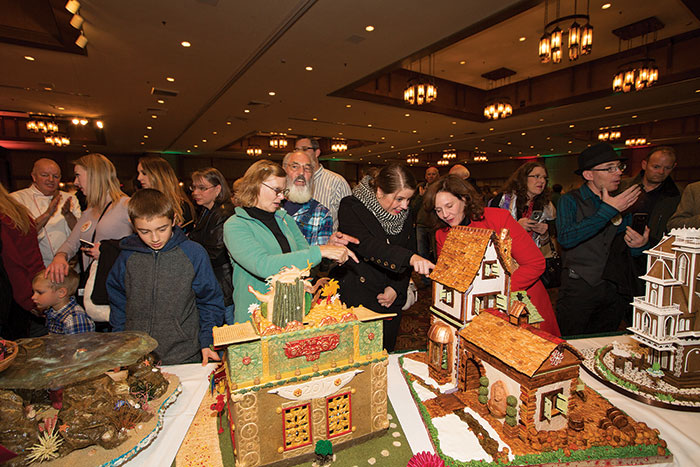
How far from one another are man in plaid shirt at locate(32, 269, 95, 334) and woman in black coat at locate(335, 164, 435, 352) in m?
2.15

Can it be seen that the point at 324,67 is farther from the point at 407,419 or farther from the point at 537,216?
the point at 407,419

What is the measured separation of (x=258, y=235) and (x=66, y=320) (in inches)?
79.7

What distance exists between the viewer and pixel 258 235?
1.89m

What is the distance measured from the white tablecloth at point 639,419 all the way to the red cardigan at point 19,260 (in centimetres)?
298

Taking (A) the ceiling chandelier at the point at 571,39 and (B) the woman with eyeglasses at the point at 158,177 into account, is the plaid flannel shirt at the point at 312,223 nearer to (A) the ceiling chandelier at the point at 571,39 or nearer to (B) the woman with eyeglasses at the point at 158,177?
(B) the woman with eyeglasses at the point at 158,177

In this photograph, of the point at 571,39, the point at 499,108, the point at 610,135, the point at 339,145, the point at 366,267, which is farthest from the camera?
the point at 339,145

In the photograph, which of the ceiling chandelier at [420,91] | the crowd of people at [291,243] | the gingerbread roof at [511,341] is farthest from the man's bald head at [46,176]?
the ceiling chandelier at [420,91]

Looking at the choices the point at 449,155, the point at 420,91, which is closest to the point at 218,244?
the point at 420,91

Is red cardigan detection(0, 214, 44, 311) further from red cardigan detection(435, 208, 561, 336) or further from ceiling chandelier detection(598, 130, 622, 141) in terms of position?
ceiling chandelier detection(598, 130, 622, 141)

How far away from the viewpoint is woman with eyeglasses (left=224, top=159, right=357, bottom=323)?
1.75m

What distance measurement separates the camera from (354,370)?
133cm

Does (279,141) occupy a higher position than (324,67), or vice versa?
(279,141)

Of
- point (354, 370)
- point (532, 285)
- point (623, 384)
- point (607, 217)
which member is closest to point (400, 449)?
point (354, 370)

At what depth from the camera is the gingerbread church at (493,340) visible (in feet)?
4.21
